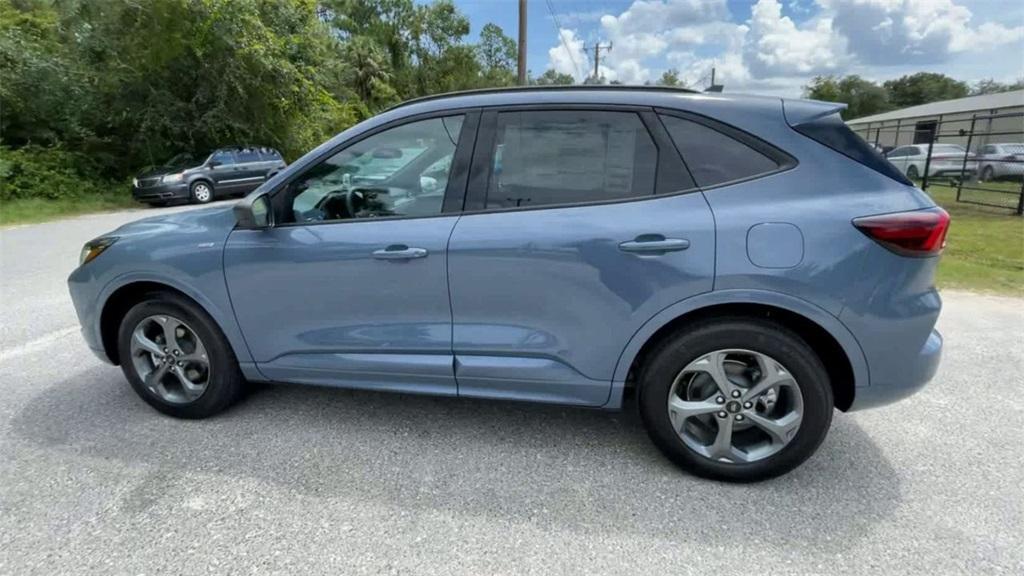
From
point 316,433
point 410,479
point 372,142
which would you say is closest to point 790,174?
point 372,142

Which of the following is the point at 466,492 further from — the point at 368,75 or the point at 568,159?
the point at 368,75

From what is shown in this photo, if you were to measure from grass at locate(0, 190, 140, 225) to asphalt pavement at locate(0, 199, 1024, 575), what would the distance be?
38.8 ft

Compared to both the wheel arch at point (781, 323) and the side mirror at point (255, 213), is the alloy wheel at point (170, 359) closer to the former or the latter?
the side mirror at point (255, 213)

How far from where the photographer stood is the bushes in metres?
13.9

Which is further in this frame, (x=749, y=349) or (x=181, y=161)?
(x=181, y=161)

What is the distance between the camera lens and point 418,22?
41.6 m

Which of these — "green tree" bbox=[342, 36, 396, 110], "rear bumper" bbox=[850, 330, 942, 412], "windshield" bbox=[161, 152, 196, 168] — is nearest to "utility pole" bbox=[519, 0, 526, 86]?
"windshield" bbox=[161, 152, 196, 168]

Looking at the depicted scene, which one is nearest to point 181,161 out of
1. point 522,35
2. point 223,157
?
point 223,157

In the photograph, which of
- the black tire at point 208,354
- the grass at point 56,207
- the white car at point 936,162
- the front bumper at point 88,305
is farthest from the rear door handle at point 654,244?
the white car at point 936,162

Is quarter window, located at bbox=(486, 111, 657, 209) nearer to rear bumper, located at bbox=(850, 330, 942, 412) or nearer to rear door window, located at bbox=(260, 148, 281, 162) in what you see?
rear bumper, located at bbox=(850, 330, 942, 412)

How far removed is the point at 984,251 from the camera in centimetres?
793

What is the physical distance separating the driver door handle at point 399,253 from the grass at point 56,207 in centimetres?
1362

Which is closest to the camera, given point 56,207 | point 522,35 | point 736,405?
point 736,405

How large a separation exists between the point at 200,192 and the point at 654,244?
15837mm
